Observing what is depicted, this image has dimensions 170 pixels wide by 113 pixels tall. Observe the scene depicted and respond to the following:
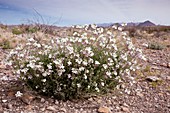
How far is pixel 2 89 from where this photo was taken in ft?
19.1

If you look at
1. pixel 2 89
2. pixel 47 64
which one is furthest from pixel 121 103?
pixel 2 89

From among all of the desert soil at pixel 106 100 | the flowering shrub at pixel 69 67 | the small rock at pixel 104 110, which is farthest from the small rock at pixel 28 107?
the small rock at pixel 104 110

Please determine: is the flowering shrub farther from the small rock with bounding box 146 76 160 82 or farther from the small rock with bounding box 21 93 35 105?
the small rock with bounding box 146 76 160 82

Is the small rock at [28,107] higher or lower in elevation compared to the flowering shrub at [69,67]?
lower

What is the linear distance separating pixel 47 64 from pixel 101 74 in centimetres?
92

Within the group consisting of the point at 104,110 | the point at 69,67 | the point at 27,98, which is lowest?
the point at 104,110

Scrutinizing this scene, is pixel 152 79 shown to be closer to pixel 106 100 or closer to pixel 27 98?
pixel 106 100

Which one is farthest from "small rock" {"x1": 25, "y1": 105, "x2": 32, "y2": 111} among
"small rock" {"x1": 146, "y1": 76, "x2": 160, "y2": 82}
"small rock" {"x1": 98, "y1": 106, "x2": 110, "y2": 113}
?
"small rock" {"x1": 146, "y1": 76, "x2": 160, "y2": 82}

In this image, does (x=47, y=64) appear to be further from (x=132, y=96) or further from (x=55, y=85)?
(x=132, y=96)

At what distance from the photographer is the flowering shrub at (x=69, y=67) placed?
17.4ft

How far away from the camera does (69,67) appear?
5410 mm

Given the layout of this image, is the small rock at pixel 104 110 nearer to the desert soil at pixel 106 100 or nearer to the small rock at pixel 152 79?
the desert soil at pixel 106 100

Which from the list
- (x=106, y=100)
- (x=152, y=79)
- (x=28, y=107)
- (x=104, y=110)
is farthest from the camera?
(x=152, y=79)

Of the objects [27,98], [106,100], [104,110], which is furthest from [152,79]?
[27,98]
